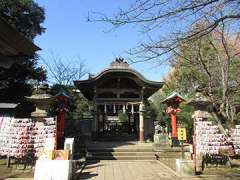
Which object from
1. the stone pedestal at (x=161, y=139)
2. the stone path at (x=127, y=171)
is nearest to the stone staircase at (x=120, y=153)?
the stone pedestal at (x=161, y=139)

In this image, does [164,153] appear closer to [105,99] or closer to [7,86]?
[105,99]

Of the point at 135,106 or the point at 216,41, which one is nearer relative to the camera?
the point at 216,41

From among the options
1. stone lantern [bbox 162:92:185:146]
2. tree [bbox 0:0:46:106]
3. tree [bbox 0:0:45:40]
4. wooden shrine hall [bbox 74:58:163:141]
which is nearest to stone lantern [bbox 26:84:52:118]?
wooden shrine hall [bbox 74:58:163:141]

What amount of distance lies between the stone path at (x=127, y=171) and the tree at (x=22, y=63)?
35.9ft

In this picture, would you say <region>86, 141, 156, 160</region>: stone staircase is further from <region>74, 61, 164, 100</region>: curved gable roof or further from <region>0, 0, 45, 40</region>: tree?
<region>0, 0, 45, 40</region>: tree

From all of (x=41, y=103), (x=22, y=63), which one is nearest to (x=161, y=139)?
(x=41, y=103)

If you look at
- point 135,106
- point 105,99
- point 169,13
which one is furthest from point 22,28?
point 169,13

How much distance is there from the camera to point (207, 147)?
13.6m

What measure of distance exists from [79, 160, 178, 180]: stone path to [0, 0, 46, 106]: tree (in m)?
11.0

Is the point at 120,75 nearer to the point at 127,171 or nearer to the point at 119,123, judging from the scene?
the point at 119,123

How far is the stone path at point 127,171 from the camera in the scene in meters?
12.2

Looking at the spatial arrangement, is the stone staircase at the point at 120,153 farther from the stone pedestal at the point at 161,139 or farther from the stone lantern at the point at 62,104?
the stone lantern at the point at 62,104

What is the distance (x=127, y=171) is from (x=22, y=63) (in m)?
14.9

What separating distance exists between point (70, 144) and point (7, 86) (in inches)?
571
